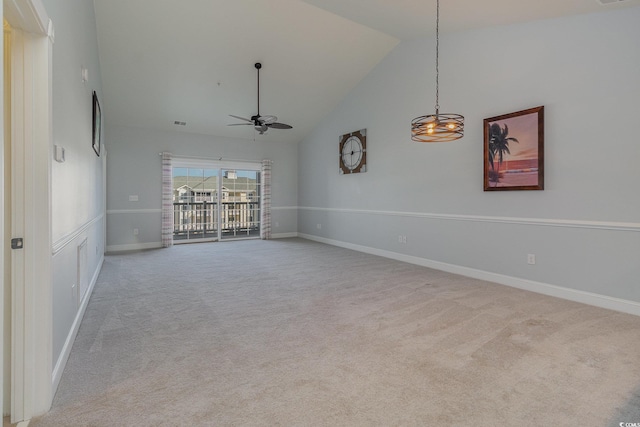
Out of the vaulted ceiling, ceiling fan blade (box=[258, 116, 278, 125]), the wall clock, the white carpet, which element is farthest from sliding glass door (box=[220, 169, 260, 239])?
the white carpet

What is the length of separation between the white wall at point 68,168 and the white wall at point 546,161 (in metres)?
4.47

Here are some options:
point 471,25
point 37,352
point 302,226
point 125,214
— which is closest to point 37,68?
point 37,352

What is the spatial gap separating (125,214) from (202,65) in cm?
368

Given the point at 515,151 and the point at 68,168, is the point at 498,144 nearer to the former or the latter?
the point at 515,151

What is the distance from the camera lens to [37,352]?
5.67 feet

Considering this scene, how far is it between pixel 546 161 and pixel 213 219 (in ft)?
23.4

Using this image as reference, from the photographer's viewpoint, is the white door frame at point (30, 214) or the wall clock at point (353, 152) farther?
the wall clock at point (353, 152)

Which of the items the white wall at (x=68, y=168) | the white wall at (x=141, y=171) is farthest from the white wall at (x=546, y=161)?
the white wall at (x=68, y=168)

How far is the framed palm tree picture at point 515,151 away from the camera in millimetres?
3867

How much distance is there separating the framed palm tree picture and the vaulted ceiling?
3.74 feet

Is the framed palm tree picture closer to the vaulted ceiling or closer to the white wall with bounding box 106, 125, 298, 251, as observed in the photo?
the vaulted ceiling

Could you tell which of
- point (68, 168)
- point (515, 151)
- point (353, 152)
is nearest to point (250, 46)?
point (353, 152)

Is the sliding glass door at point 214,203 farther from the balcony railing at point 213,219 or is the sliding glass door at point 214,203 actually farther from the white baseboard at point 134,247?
the white baseboard at point 134,247

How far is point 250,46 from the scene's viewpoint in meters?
5.14
